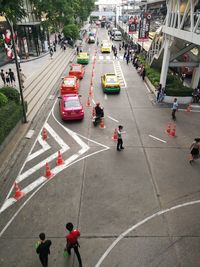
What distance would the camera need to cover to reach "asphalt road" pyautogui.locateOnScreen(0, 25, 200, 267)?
8555 millimetres

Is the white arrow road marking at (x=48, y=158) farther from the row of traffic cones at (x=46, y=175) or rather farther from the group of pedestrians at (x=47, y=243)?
the group of pedestrians at (x=47, y=243)

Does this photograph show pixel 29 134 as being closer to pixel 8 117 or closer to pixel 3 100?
pixel 8 117

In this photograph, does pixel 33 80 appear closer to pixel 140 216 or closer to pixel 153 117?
pixel 153 117

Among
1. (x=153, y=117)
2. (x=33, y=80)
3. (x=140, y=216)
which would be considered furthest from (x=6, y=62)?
(x=140, y=216)

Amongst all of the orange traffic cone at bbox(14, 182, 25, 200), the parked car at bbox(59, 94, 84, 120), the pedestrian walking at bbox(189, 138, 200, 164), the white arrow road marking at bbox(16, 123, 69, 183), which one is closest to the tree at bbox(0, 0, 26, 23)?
the parked car at bbox(59, 94, 84, 120)

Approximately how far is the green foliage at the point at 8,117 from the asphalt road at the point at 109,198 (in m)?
1.49

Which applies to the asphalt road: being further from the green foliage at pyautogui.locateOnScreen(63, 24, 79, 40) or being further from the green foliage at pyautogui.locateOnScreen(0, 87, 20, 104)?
the green foliage at pyautogui.locateOnScreen(63, 24, 79, 40)

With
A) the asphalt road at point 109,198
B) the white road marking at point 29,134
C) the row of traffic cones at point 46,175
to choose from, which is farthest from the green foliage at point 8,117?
the row of traffic cones at point 46,175

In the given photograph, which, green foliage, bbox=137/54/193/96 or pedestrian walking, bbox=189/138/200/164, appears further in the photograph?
green foliage, bbox=137/54/193/96

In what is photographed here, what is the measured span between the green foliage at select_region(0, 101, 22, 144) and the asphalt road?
4.90 feet

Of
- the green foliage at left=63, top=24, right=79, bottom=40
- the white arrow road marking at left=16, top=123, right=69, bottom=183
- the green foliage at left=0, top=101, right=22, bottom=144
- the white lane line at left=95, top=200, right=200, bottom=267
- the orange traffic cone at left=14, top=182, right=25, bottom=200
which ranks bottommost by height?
the white lane line at left=95, top=200, right=200, bottom=267

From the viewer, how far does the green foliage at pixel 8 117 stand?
569 inches

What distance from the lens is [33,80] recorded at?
1148 inches

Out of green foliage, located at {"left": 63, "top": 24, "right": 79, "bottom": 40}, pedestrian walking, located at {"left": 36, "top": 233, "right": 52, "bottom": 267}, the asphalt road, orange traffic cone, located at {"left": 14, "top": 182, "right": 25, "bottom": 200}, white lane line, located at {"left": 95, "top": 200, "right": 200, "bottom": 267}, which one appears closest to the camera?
pedestrian walking, located at {"left": 36, "top": 233, "right": 52, "bottom": 267}
